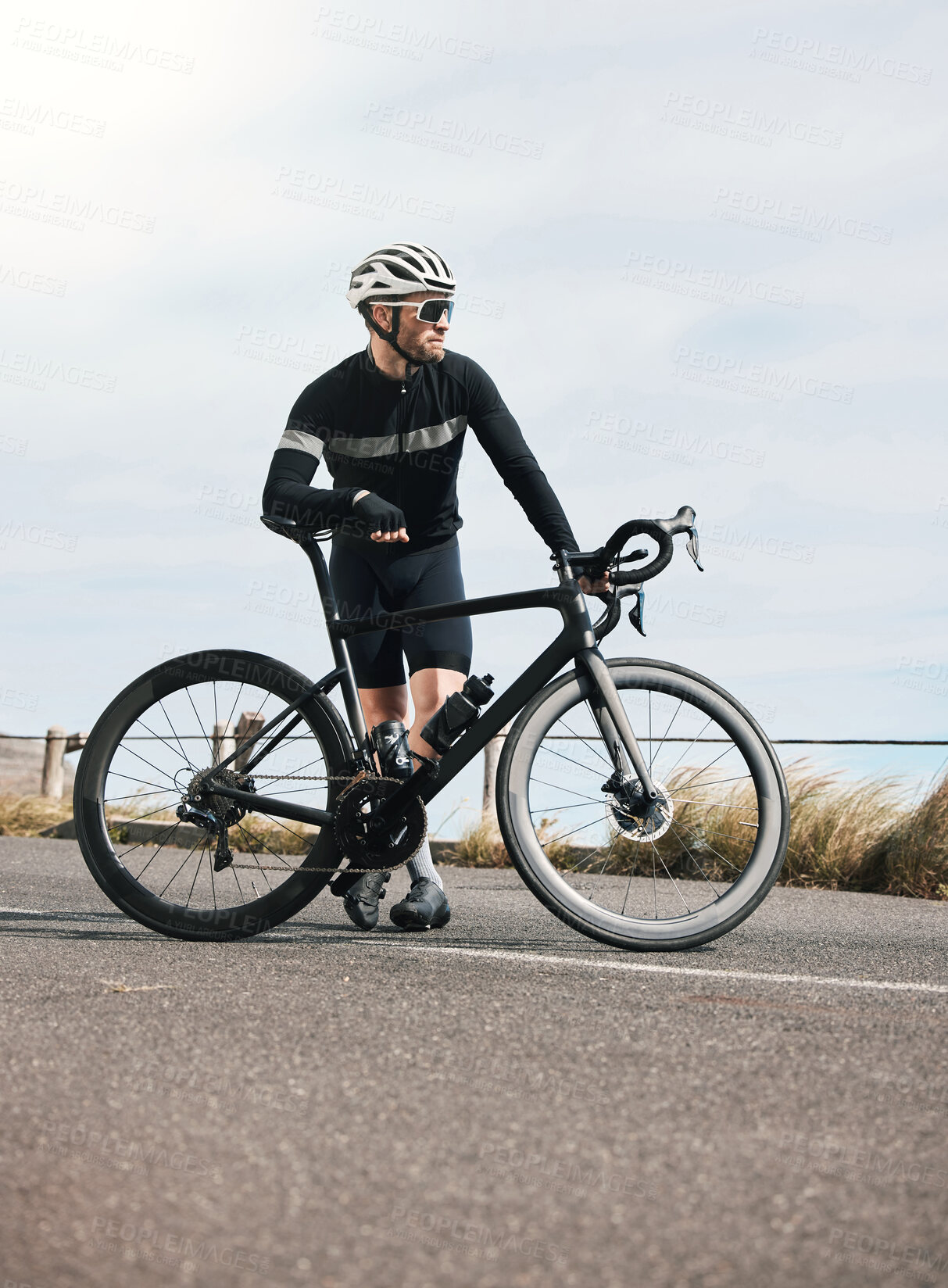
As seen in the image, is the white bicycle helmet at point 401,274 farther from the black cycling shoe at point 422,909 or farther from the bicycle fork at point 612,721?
the black cycling shoe at point 422,909

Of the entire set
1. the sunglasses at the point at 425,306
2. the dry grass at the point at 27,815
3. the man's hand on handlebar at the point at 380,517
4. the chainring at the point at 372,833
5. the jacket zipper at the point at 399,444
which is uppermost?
the sunglasses at the point at 425,306

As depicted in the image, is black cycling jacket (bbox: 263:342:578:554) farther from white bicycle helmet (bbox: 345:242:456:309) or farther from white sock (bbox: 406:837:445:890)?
white sock (bbox: 406:837:445:890)

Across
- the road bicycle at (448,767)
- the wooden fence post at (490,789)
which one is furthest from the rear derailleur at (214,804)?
the wooden fence post at (490,789)

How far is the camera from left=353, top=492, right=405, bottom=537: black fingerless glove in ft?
12.0

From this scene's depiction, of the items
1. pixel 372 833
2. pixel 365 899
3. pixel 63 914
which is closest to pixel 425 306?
pixel 372 833

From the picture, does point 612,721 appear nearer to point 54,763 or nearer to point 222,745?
point 222,745

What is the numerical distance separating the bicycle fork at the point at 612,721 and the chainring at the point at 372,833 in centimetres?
62

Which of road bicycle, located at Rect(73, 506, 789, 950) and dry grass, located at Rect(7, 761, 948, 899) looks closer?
road bicycle, located at Rect(73, 506, 789, 950)

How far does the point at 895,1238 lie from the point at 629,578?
100 inches

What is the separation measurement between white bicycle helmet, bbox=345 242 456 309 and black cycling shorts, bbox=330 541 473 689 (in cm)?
87

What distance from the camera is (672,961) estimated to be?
133 inches

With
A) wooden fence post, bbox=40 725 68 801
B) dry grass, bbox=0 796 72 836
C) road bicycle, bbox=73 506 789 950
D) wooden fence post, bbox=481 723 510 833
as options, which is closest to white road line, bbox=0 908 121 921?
road bicycle, bbox=73 506 789 950

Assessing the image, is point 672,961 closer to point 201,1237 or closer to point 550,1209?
point 550,1209

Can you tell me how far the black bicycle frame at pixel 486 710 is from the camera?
364 cm
